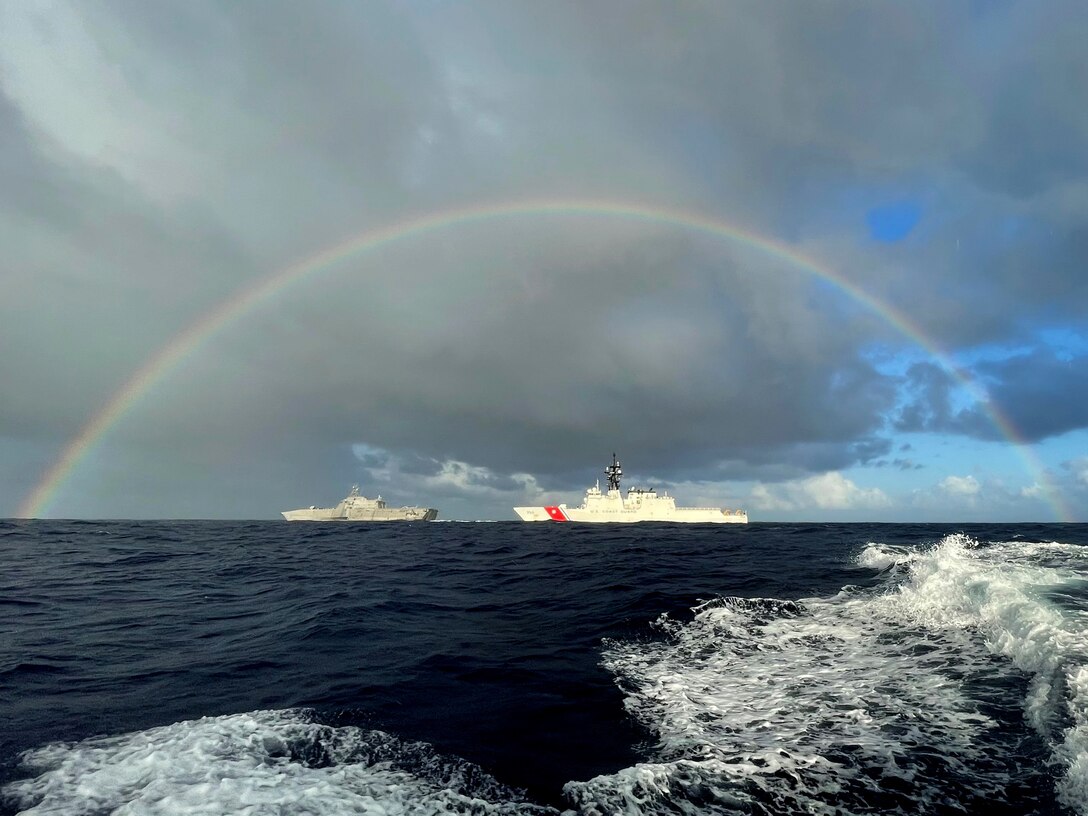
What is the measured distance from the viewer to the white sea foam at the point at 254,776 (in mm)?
6504

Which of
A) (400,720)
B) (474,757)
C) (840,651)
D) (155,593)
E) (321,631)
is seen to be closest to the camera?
(474,757)

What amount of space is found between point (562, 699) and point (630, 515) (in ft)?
320

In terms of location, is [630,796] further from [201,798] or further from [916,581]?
Answer: [916,581]

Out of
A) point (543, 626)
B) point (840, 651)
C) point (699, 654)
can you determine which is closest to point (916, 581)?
point (840, 651)

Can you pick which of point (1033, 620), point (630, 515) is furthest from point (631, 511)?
point (1033, 620)

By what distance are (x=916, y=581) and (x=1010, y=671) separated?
958 cm

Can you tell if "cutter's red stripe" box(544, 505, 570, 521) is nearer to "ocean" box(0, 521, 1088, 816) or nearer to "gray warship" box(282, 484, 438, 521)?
"gray warship" box(282, 484, 438, 521)

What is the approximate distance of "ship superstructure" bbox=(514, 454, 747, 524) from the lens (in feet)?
348

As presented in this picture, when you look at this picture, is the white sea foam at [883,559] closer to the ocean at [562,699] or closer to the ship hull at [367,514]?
the ocean at [562,699]

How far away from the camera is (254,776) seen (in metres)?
7.16

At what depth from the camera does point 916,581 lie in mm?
19266

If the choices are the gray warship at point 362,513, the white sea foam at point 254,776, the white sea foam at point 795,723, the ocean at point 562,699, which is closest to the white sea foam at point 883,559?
the ocean at point 562,699

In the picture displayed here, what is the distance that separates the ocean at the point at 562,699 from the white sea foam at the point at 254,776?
38 millimetres

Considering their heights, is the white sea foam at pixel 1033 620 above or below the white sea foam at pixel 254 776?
above
